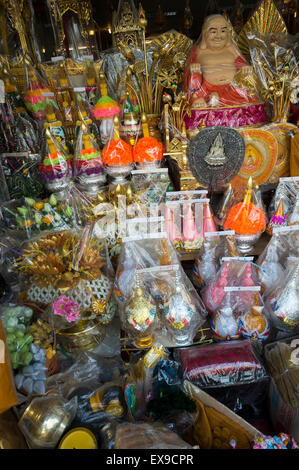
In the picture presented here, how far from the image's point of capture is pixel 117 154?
1976mm

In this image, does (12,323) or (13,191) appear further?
(13,191)

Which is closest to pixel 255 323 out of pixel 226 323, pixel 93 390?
pixel 226 323

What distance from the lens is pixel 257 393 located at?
1.28 metres

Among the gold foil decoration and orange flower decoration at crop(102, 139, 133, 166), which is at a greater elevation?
the gold foil decoration

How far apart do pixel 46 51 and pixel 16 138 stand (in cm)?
142

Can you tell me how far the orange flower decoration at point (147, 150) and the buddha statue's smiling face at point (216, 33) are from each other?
981mm

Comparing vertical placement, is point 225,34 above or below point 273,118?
above

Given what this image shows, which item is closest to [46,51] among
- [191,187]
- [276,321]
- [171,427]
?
[191,187]

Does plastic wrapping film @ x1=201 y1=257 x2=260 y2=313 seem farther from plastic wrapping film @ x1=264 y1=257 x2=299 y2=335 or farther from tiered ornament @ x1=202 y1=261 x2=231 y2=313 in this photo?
plastic wrapping film @ x1=264 y1=257 x2=299 y2=335

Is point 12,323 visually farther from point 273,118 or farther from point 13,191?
point 273,118

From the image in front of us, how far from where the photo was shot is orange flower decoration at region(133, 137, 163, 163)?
200 centimetres

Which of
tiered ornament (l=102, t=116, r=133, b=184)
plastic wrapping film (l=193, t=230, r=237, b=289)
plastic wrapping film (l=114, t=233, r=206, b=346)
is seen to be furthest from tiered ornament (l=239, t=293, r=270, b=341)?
tiered ornament (l=102, t=116, r=133, b=184)

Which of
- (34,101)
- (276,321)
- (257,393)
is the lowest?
(257,393)

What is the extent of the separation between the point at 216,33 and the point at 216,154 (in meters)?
1.05
